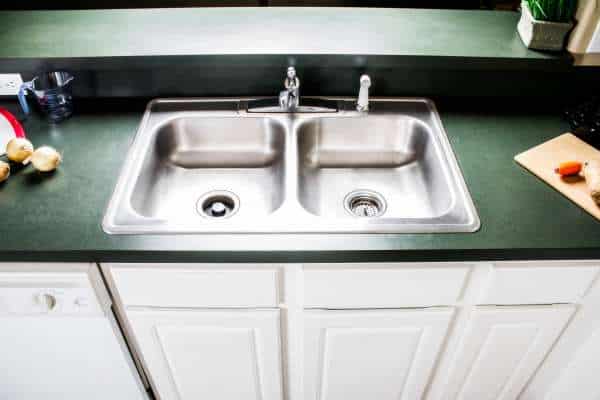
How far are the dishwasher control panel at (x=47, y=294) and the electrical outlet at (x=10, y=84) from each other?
0.59 meters

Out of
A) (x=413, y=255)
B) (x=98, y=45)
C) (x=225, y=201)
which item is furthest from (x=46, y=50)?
(x=413, y=255)

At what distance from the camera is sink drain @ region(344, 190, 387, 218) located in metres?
1.16

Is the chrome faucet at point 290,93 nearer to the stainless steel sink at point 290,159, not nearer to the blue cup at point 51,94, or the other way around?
the stainless steel sink at point 290,159

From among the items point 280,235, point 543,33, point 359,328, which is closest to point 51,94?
point 280,235

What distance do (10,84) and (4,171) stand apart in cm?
37

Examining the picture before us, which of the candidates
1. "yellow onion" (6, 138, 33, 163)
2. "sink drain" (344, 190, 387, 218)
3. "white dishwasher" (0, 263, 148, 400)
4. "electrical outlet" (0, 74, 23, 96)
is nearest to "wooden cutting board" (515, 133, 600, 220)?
"sink drain" (344, 190, 387, 218)

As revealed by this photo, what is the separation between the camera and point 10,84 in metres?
1.23

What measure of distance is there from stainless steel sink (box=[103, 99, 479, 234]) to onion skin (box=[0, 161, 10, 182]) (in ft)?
0.86

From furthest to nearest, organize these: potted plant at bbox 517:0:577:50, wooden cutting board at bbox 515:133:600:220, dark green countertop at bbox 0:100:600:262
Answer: potted plant at bbox 517:0:577:50, wooden cutting board at bbox 515:133:600:220, dark green countertop at bbox 0:100:600:262

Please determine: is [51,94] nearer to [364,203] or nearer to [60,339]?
[60,339]

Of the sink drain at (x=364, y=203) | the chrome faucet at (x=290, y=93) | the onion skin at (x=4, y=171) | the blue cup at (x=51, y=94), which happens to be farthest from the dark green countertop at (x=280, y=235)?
the chrome faucet at (x=290, y=93)

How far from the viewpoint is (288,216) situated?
36.3 inches

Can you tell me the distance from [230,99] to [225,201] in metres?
0.29

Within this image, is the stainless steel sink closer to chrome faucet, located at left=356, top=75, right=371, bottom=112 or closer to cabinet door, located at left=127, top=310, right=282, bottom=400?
chrome faucet, located at left=356, top=75, right=371, bottom=112
